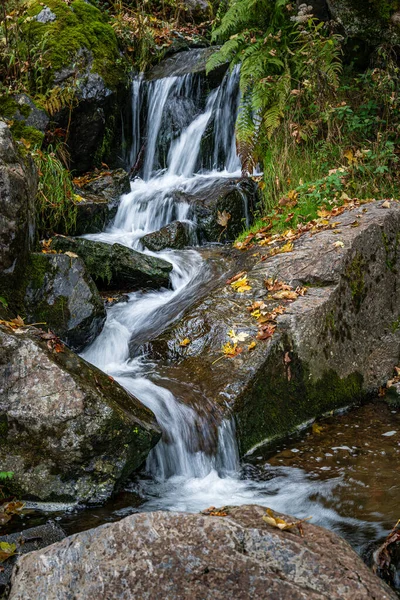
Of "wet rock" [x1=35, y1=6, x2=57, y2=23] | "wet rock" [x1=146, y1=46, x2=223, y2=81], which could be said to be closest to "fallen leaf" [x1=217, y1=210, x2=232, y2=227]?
"wet rock" [x1=146, y1=46, x2=223, y2=81]

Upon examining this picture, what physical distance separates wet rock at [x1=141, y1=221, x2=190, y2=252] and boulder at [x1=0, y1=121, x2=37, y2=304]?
2.32 metres

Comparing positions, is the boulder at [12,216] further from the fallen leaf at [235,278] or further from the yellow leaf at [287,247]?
the yellow leaf at [287,247]

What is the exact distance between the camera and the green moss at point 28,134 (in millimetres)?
7173

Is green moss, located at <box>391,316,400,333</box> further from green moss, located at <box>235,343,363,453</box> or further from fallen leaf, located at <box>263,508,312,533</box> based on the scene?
fallen leaf, located at <box>263,508,312,533</box>

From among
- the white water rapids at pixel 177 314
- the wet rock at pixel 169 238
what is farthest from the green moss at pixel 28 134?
the wet rock at pixel 169 238

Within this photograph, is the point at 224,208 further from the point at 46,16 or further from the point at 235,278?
the point at 46,16

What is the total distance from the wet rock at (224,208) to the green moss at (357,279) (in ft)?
9.50

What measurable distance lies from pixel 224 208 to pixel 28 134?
2.68 m

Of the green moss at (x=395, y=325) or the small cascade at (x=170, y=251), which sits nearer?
the small cascade at (x=170, y=251)

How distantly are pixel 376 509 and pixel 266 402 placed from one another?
1.17 m

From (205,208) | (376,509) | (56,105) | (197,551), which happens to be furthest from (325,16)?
(197,551)

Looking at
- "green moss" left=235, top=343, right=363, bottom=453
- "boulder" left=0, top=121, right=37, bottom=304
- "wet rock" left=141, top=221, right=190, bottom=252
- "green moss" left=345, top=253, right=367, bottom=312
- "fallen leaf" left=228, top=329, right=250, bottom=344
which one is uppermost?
"boulder" left=0, top=121, right=37, bottom=304

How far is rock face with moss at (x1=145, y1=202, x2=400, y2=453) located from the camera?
430 centimetres

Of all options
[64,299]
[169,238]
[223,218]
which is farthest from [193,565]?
[223,218]
